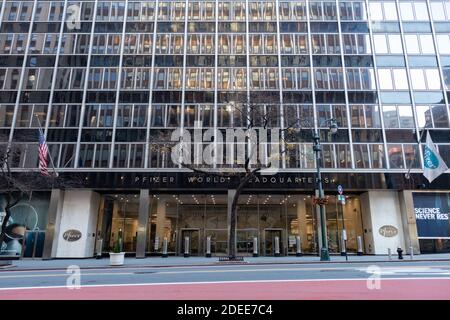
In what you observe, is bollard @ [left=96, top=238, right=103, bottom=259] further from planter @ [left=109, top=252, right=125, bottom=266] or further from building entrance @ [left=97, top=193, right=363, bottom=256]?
planter @ [left=109, top=252, right=125, bottom=266]

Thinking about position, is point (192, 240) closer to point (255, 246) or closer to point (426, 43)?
point (255, 246)

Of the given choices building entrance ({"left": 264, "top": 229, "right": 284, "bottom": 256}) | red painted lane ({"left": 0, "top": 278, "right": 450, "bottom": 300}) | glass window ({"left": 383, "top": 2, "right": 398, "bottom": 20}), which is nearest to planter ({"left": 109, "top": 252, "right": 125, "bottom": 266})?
red painted lane ({"left": 0, "top": 278, "right": 450, "bottom": 300})

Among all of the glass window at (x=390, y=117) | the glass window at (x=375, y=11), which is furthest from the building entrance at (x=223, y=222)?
the glass window at (x=375, y=11)

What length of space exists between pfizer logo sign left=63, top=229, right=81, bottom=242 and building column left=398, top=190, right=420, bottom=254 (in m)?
26.6

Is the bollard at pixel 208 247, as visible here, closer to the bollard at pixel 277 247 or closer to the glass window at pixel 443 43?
the bollard at pixel 277 247

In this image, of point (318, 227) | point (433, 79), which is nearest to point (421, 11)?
point (433, 79)

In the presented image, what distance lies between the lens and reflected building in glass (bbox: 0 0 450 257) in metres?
28.3

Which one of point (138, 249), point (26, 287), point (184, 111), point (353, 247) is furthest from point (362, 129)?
point (26, 287)

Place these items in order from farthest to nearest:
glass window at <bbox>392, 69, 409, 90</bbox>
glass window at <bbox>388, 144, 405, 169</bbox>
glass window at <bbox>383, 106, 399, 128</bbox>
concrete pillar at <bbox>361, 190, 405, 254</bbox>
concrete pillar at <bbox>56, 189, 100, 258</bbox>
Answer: glass window at <bbox>392, 69, 409, 90</bbox>, glass window at <bbox>383, 106, 399, 128</bbox>, glass window at <bbox>388, 144, 405, 169</bbox>, concrete pillar at <bbox>361, 190, 405, 254</bbox>, concrete pillar at <bbox>56, 189, 100, 258</bbox>

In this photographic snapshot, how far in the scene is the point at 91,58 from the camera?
31594mm

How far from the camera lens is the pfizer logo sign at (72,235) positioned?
28125 millimetres

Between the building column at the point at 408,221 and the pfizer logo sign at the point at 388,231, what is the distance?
2.44 ft

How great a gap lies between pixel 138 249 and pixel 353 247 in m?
18.4

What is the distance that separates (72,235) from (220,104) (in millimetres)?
16652
